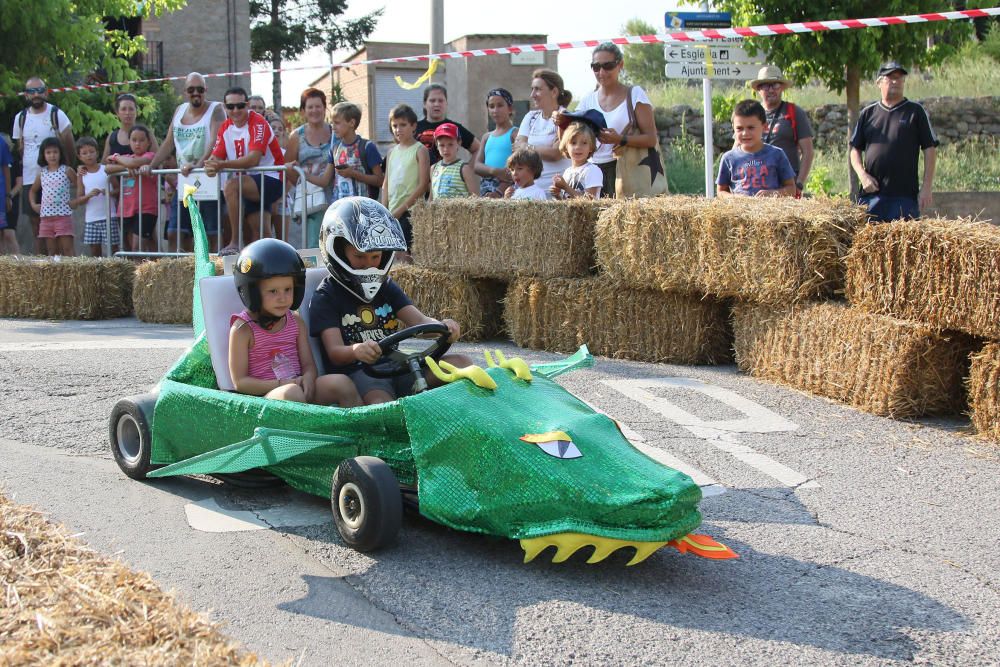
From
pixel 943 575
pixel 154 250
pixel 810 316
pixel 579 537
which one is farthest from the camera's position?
pixel 154 250

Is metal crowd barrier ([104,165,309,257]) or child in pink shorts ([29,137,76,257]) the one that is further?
child in pink shorts ([29,137,76,257])

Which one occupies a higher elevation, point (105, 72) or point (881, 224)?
point (105, 72)

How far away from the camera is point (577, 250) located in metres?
8.62

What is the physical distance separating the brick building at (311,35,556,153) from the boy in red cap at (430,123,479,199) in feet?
60.2

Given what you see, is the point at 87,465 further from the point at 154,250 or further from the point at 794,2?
Answer: the point at 794,2

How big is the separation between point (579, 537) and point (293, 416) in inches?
51.9

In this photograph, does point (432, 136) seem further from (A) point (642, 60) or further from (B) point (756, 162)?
(A) point (642, 60)

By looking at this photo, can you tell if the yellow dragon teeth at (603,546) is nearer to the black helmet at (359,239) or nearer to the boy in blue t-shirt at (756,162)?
the black helmet at (359,239)

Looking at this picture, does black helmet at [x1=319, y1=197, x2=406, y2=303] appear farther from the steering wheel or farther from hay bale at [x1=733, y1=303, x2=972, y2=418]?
hay bale at [x1=733, y1=303, x2=972, y2=418]

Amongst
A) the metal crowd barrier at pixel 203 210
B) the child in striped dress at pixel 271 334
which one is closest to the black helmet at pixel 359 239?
the child in striped dress at pixel 271 334

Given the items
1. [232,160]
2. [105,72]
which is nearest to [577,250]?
[232,160]

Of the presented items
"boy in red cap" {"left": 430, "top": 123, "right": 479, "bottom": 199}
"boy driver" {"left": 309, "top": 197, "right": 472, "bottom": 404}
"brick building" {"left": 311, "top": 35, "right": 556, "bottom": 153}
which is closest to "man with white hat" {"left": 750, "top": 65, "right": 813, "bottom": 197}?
"boy in red cap" {"left": 430, "top": 123, "right": 479, "bottom": 199}

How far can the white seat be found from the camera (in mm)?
4895

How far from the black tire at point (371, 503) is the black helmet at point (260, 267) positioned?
1.05 m
